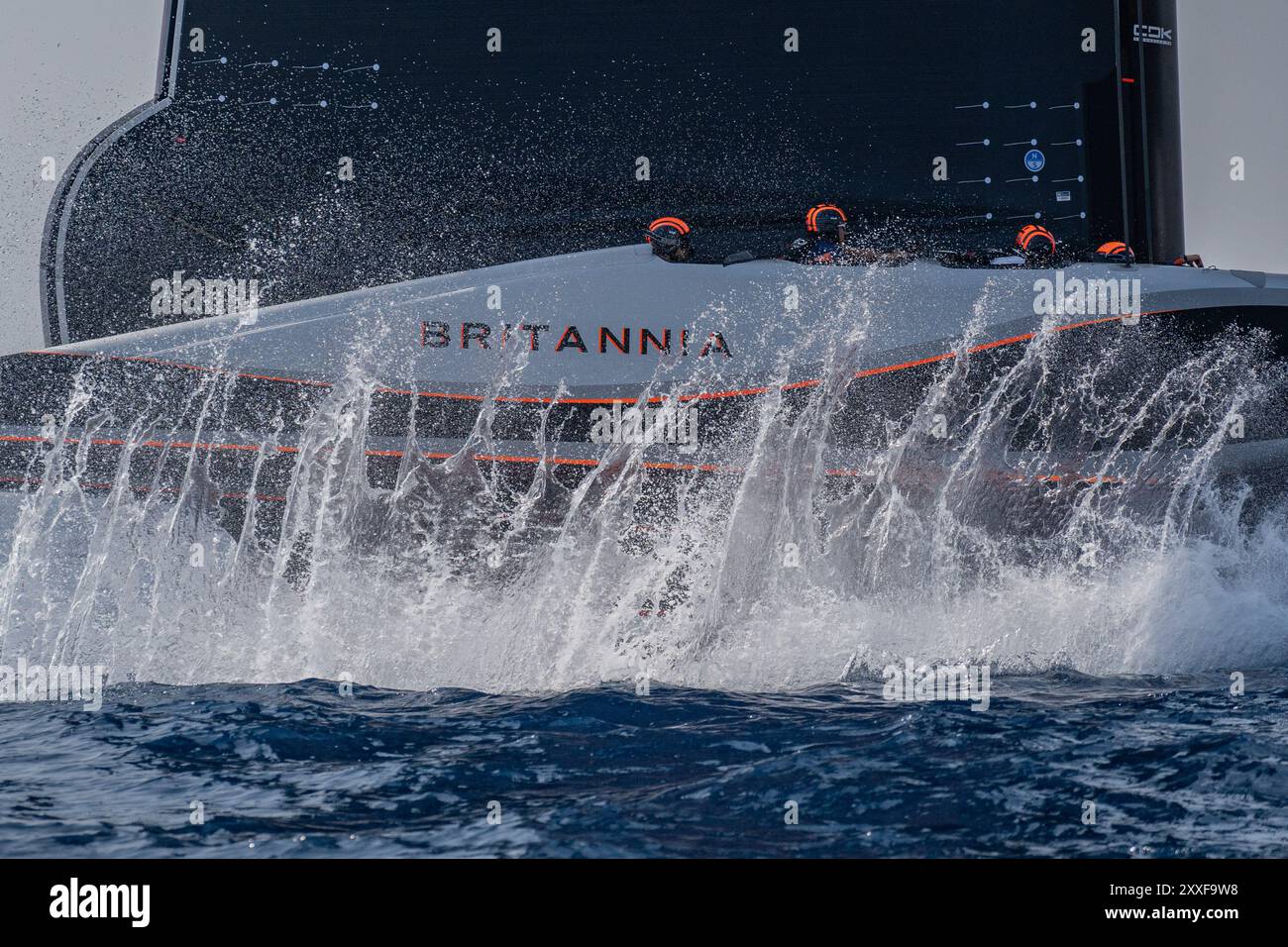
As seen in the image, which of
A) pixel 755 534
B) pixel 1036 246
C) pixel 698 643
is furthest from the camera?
pixel 1036 246

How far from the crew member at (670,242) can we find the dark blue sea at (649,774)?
2.61 m

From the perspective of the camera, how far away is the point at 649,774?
305 cm

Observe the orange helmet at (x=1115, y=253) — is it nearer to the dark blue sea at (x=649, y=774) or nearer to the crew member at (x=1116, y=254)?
the crew member at (x=1116, y=254)

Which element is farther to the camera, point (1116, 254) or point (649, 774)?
point (1116, 254)

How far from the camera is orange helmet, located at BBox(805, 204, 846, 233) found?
20.6 feet

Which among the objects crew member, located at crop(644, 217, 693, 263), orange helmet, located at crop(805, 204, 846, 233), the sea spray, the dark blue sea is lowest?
the dark blue sea

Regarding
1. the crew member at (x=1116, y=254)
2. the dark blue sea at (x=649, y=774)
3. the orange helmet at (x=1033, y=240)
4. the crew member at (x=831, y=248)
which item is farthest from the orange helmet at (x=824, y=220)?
the dark blue sea at (x=649, y=774)

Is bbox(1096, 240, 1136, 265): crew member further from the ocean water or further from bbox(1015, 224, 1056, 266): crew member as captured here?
the ocean water

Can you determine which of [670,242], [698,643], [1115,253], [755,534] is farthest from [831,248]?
[698,643]

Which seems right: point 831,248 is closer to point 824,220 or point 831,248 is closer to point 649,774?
point 824,220

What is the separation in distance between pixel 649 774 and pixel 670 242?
3.52 m

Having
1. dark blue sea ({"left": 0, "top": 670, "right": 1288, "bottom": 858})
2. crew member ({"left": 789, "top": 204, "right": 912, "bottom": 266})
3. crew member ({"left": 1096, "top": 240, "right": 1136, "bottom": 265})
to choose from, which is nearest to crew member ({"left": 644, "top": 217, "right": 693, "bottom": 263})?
crew member ({"left": 789, "top": 204, "right": 912, "bottom": 266})

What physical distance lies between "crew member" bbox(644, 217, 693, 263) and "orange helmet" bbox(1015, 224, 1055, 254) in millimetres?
1883

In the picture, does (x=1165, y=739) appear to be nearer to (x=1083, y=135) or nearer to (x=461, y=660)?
(x=461, y=660)
